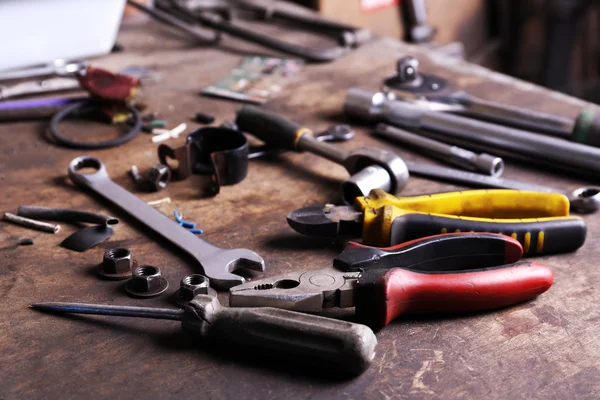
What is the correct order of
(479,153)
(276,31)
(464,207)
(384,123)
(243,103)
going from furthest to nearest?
1. (276,31)
2. (243,103)
3. (384,123)
4. (479,153)
5. (464,207)

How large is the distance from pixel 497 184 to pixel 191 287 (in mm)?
539

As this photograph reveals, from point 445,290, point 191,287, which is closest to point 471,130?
point 445,290

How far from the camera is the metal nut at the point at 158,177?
1.11m

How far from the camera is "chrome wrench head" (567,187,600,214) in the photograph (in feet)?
3.43

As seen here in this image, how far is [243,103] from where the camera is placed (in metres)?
1.47

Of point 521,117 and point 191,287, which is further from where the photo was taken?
point 521,117

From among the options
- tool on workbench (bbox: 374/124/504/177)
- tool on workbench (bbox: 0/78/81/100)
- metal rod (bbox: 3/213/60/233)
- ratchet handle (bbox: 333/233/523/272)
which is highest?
ratchet handle (bbox: 333/233/523/272)

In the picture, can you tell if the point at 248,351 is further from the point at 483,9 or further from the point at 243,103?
the point at 483,9

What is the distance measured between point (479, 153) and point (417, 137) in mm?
114

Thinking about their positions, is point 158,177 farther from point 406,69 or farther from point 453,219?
point 406,69

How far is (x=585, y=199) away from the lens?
1048mm

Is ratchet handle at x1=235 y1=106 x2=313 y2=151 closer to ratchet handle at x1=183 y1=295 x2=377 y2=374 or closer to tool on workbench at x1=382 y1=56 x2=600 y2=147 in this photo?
tool on workbench at x1=382 y1=56 x2=600 y2=147

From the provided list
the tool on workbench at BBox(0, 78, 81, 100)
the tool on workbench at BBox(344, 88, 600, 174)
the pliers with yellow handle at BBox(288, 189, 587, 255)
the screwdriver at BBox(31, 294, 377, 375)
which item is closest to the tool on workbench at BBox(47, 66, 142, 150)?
the tool on workbench at BBox(0, 78, 81, 100)

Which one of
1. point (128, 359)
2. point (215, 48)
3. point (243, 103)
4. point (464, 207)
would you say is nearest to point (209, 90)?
point (243, 103)
